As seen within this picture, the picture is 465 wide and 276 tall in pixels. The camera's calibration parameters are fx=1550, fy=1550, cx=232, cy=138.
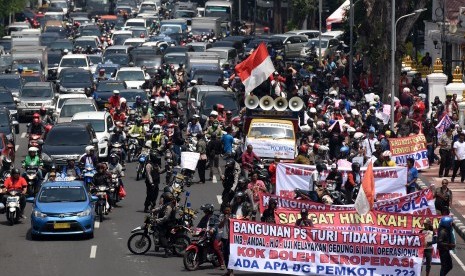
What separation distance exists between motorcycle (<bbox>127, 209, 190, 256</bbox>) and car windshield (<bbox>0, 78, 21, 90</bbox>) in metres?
26.7

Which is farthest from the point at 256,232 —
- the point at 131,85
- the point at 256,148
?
the point at 131,85

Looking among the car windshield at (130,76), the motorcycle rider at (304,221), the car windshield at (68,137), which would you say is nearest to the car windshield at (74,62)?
the car windshield at (130,76)

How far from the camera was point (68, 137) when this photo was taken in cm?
4184

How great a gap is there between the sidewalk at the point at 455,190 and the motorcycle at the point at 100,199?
7870mm

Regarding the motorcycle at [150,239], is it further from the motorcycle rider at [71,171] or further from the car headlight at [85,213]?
the motorcycle rider at [71,171]

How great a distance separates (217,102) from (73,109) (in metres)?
4.61

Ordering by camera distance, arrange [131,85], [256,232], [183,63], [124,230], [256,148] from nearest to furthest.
Answer: [256,232], [124,230], [256,148], [131,85], [183,63]

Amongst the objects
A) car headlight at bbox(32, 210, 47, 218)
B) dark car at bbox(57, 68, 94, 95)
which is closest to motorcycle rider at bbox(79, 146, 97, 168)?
car headlight at bbox(32, 210, 47, 218)

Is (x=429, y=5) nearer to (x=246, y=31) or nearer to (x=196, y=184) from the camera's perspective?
(x=246, y=31)

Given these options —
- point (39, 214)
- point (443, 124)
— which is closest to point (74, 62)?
point (443, 124)

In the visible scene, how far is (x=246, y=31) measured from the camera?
4085 inches

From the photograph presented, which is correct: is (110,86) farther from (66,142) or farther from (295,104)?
(295,104)

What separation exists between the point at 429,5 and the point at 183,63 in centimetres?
1424

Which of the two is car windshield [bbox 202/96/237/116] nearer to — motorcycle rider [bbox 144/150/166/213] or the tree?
the tree
